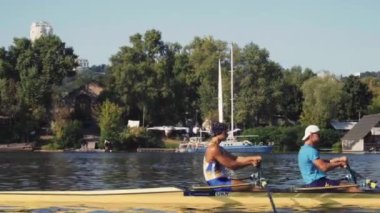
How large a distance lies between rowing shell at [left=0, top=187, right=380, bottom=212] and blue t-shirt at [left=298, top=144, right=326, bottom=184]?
484 mm

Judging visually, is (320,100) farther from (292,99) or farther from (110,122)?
(110,122)

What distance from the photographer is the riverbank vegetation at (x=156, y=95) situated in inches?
3701

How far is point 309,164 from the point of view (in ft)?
53.4

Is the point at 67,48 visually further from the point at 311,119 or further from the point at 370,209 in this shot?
the point at 370,209

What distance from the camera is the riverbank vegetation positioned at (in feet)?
308

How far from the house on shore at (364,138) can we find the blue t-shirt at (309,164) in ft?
251

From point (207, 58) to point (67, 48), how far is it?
2325 cm

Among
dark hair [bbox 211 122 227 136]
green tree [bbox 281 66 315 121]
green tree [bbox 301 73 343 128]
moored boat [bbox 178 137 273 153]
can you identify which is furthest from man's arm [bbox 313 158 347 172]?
green tree [bbox 281 66 315 121]

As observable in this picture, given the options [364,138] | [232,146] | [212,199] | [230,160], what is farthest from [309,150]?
[364,138]

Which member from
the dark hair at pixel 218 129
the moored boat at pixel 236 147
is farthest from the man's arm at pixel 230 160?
the moored boat at pixel 236 147

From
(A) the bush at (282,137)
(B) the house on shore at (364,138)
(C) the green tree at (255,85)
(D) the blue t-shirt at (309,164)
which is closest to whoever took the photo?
(D) the blue t-shirt at (309,164)

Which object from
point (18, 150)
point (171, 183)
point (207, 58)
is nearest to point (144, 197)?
point (171, 183)

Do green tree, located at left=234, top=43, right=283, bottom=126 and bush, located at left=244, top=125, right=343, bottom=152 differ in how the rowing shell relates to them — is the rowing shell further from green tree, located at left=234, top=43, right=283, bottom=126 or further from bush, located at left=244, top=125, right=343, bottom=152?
green tree, located at left=234, top=43, right=283, bottom=126

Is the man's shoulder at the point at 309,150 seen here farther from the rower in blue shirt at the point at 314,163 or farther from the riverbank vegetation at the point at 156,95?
the riverbank vegetation at the point at 156,95
